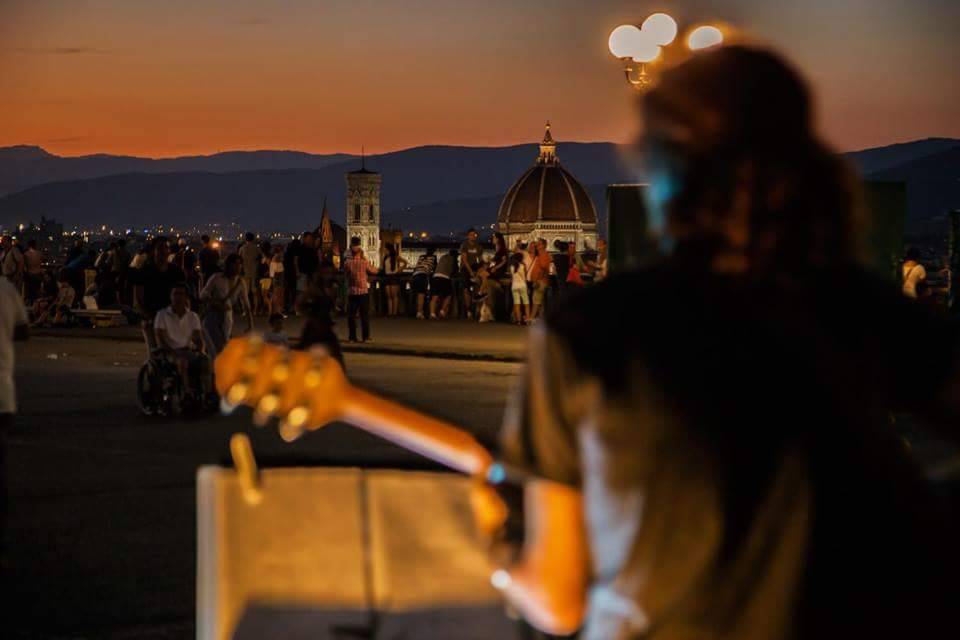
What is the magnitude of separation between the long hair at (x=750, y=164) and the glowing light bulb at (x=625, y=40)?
43.1 feet

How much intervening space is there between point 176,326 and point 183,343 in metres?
0.20

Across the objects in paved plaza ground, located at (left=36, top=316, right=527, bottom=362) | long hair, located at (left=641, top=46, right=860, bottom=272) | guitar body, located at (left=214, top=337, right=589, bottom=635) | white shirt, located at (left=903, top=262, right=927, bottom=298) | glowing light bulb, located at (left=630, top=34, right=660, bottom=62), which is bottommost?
paved plaza ground, located at (left=36, top=316, right=527, bottom=362)

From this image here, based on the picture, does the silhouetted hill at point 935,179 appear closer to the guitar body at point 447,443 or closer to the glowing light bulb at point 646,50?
the glowing light bulb at point 646,50

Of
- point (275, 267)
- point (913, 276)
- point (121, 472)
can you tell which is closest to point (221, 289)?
point (121, 472)

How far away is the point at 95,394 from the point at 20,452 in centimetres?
456

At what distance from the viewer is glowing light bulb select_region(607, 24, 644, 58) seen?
15.2 meters

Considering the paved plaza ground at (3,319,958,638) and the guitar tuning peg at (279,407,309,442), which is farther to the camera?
the paved plaza ground at (3,319,958,638)

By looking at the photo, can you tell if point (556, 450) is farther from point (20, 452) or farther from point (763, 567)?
point (20, 452)

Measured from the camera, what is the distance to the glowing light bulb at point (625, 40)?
598 inches

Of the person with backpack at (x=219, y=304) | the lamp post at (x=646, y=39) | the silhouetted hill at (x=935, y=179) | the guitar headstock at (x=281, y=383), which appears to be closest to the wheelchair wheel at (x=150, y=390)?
the person with backpack at (x=219, y=304)

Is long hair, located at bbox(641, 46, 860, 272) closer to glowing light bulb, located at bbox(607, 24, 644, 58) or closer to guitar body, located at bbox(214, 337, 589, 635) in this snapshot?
guitar body, located at bbox(214, 337, 589, 635)

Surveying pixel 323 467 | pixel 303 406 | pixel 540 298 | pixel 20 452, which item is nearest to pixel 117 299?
pixel 540 298

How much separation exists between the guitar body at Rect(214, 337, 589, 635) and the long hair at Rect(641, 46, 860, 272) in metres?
0.41

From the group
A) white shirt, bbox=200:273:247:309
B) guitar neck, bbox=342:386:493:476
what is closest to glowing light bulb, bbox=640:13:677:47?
white shirt, bbox=200:273:247:309
